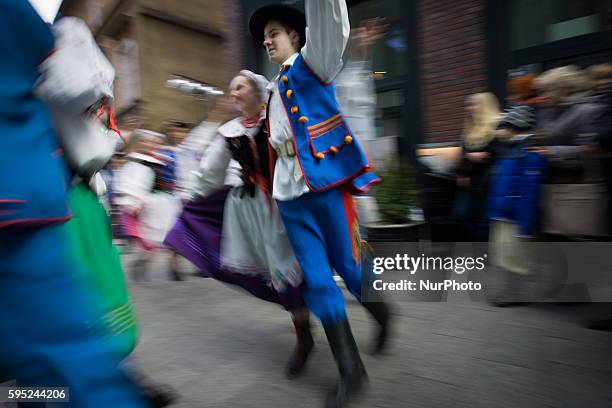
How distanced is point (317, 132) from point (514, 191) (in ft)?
6.49

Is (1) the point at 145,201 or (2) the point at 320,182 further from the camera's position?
(1) the point at 145,201

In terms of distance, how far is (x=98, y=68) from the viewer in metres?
1.44

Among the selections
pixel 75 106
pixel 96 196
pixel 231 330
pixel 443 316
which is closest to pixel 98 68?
pixel 75 106

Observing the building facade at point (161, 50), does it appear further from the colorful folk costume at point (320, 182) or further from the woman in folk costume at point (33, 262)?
the woman in folk costume at point (33, 262)

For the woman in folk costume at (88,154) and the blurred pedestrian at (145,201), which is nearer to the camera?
the woman in folk costume at (88,154)

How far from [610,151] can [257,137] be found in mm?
2079

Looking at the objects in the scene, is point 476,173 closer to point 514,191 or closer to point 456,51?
point 514,191

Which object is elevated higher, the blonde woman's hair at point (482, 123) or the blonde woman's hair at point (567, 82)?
the blonde woman's hair at point (567, 82)

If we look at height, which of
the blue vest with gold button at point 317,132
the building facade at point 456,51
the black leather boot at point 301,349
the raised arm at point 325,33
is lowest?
the black leather boot at point 301,349

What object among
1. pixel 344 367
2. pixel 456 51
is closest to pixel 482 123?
pixel 456 51

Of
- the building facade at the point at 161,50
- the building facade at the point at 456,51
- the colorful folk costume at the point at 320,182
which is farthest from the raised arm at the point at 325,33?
the building facade at the point at 161,50

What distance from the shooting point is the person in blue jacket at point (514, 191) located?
10.8ft

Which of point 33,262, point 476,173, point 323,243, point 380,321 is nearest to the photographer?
point 33,262

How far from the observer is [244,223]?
2.57 meters
